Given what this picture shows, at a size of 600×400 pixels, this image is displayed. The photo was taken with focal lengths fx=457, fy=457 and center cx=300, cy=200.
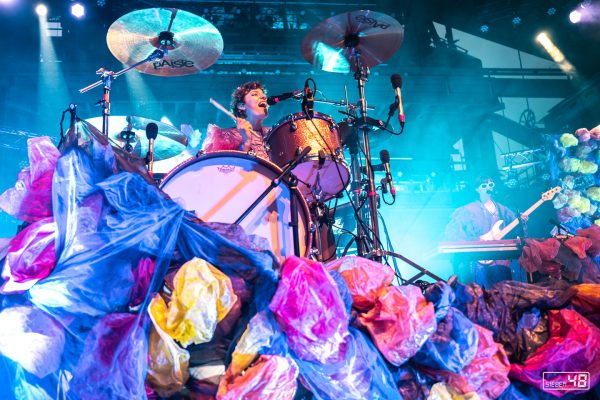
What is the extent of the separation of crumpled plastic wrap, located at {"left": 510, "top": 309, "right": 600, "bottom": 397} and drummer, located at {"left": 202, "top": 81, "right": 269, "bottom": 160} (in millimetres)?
2342

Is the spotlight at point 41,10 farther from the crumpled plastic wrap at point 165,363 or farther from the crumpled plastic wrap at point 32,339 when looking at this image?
the crumpled plastic wrap at point 165,363

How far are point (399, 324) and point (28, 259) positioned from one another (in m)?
1.57

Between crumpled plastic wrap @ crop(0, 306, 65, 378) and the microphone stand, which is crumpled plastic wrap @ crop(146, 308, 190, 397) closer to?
crumpled plastic wrap @ crop(0, 306, 65, 378)

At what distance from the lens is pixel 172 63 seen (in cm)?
402

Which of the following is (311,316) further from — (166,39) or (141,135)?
(141,135)

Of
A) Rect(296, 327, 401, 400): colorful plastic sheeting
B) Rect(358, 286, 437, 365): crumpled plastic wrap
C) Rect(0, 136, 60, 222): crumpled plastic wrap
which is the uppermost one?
Rect(0, 136, 60, 222): crumpled plastic wrap

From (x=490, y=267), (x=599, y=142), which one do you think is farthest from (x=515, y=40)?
(x=490, y=267)

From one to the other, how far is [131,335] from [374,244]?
1.92m

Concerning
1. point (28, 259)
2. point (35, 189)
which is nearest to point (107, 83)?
point (35, 189)

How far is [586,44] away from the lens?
392 inches

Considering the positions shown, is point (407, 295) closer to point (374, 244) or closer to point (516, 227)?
point (374, 244)

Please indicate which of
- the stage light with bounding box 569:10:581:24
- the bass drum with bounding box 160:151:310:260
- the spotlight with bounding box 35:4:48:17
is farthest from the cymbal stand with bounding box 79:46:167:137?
the stage light with bounding box 569:10:581:24

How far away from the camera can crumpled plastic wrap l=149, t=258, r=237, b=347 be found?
5.68 ft

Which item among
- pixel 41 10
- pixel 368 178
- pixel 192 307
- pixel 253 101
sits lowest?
pixel 192 307
